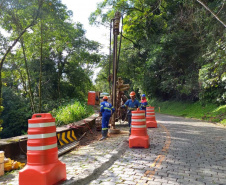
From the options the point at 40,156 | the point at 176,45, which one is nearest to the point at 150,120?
the point at 40,156

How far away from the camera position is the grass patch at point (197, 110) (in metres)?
17.4

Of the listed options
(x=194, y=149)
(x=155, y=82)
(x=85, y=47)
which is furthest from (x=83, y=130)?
(x=155, y=82)

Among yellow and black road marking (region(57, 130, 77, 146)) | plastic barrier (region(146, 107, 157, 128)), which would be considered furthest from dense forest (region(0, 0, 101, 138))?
plastic barrier (region(146, 107, 157, 128))

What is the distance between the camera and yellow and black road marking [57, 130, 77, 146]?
28.8 feet

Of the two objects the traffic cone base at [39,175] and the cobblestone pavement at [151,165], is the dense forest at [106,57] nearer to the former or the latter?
the cobblestone pavement at [151,165]

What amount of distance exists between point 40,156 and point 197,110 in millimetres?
20715

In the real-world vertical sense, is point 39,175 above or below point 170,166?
above

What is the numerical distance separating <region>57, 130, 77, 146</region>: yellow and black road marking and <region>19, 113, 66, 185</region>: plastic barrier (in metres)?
4.73

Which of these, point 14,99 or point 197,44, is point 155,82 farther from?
point 14,99

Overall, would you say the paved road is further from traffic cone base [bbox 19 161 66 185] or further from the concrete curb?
traffic cone base [bbox 19 161 66 185]

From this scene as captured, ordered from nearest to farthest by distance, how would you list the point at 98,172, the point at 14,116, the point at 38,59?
the point at 98,172
the point at 14,116
the point at 38,59

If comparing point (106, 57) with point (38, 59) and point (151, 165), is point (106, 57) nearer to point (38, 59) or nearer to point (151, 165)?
point (38, 59)

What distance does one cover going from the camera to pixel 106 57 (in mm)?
31297

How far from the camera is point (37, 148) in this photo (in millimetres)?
3924
